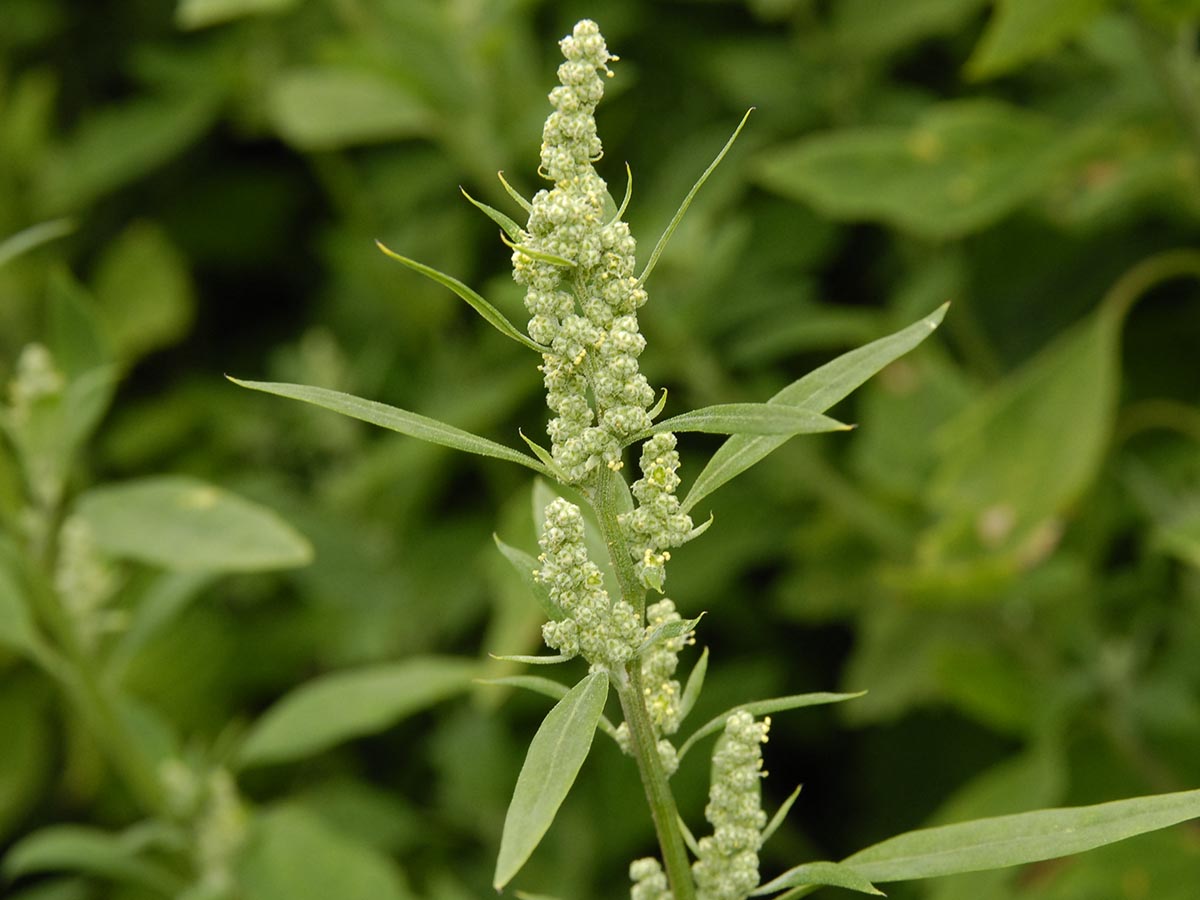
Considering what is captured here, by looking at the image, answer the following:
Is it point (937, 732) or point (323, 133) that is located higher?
point (323, 133)

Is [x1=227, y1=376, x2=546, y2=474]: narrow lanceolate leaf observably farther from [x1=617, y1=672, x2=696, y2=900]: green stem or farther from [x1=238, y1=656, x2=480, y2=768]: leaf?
[x1=238, y1=656, x2=480, y2=768]: leaf

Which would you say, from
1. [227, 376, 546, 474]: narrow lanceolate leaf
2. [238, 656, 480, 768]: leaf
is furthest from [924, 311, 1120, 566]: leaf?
[227, 376, 546, 474]: narrow lanceolate leaf

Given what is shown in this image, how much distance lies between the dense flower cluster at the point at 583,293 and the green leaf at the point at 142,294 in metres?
2.93

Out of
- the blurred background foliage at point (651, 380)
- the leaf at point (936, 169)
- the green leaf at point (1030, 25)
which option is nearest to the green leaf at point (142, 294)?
the blurred background foliage at point (651, 380)

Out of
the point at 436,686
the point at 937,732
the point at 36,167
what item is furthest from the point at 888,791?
the point at 36,167

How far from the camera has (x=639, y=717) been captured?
118 cm

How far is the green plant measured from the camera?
108cm

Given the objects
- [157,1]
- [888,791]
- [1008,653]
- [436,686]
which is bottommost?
[888,791]

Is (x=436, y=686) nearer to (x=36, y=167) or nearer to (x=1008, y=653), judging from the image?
(x=1008, y=653)

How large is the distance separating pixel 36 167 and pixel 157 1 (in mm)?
662

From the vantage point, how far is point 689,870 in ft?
4.06

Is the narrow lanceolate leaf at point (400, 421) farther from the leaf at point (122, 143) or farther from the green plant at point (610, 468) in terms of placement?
the leaf at point (122, 143)

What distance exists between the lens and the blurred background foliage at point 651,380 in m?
2.49

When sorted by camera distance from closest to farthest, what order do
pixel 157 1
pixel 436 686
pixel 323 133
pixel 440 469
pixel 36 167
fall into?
pixel 436 686 < pixel 323 133 < pixel 440 469 < pixel 36 167 < pixel 157 1
